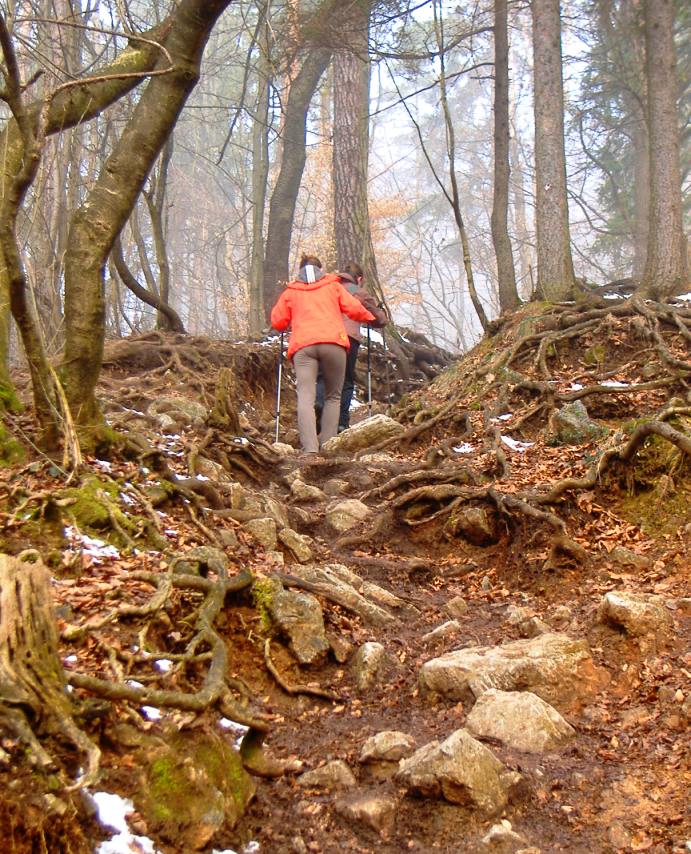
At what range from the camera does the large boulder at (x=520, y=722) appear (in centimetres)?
307

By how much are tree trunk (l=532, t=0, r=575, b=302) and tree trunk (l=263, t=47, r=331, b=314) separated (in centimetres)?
Answer: 558

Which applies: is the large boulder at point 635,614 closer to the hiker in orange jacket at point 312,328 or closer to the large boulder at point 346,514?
the large boulder at point 346,514

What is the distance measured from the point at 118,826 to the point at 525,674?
2062mm

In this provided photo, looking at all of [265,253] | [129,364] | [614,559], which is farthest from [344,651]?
[265,253]

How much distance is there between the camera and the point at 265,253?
15.8 metres

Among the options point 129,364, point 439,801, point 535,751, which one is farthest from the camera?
point 129,364

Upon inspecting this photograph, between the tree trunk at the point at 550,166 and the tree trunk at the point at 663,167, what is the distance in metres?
1.17

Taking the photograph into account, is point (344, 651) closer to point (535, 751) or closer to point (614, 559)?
point (535, 751)

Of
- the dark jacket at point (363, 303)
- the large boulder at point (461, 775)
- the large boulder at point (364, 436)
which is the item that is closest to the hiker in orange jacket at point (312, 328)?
the large boulder at point (364, 436)

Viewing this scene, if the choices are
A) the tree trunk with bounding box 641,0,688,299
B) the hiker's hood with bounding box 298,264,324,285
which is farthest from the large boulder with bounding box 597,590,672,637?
the tree trunk with bounding box 641,0,688,299

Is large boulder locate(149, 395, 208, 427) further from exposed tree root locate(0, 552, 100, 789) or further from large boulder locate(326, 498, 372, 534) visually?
exposed tree root locate(0, 552, 100, 789)

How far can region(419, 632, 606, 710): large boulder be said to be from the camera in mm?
3484

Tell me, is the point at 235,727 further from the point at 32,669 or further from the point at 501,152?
the point at 501,152

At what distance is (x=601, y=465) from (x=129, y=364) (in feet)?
21.7
